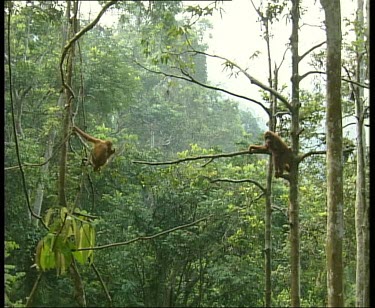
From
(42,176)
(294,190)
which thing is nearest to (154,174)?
(42,176)

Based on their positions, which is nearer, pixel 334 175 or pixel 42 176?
pixel 334 175

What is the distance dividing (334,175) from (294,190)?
0.19 m

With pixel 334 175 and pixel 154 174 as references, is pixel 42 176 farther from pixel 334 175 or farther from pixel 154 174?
pixel 334 175

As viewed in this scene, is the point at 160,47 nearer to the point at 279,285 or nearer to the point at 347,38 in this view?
the point at 347,38

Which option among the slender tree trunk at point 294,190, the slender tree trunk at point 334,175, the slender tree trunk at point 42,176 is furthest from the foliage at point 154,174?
the slender tree trunk at point 334,175

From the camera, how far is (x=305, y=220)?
1.75 meters

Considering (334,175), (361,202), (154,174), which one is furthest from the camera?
(154,174)

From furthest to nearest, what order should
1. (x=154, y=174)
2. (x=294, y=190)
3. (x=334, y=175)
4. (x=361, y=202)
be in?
1. (x=154, y=174)
2. (x=361, y=202)
3. (x=294, y=190)
4. (x=334, y=175)

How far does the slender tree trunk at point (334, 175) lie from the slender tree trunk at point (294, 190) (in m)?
0.16

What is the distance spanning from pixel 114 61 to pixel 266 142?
0.51 meters

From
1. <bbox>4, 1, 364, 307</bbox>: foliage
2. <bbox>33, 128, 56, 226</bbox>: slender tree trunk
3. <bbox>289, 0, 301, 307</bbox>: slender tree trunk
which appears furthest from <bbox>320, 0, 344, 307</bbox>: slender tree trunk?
<bbox>33, 128, 56, 226</bbox>: slender tree trunk

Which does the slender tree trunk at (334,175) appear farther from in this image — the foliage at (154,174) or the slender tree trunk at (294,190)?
the foliage at (154,174)

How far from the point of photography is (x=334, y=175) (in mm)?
1211

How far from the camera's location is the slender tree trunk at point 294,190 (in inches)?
53.0
